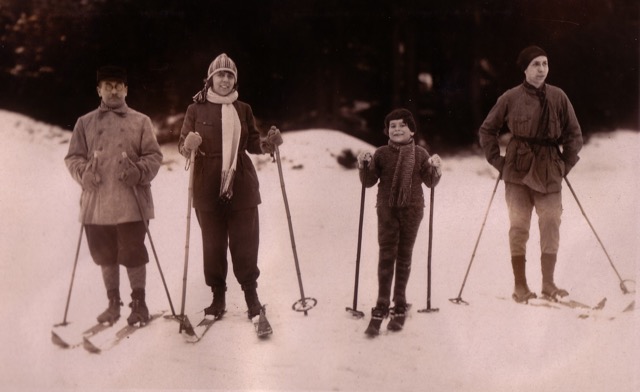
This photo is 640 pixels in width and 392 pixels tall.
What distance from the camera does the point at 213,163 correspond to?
2584 millimetres

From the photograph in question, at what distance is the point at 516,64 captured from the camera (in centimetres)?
275

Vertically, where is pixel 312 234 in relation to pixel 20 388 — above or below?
above

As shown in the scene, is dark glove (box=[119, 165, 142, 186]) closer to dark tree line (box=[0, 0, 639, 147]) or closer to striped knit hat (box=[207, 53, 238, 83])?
dark tree line (box=[0, 0, 639, 147])

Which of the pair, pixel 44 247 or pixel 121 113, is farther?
pixel 44 247

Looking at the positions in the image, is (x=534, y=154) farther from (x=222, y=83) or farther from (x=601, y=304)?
(x=222, y=83)

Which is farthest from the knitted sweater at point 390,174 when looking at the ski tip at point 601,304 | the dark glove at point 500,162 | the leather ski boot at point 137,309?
the leather ski boot at point 137,309

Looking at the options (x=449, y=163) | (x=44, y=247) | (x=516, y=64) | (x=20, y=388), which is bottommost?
(x=20, y=388)

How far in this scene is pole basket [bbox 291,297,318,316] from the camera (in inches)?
106

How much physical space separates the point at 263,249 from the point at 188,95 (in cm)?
76

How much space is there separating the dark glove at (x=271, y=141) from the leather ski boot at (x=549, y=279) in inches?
48.4

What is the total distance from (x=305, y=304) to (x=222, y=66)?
3.47 ft

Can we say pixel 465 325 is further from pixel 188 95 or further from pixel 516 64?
pixel 188 95

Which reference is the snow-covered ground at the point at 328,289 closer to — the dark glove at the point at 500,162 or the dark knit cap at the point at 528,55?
the dark glove at the point at 500,162

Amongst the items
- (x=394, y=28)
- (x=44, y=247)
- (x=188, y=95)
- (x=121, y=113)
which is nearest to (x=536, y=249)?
(x=394, y=28)
